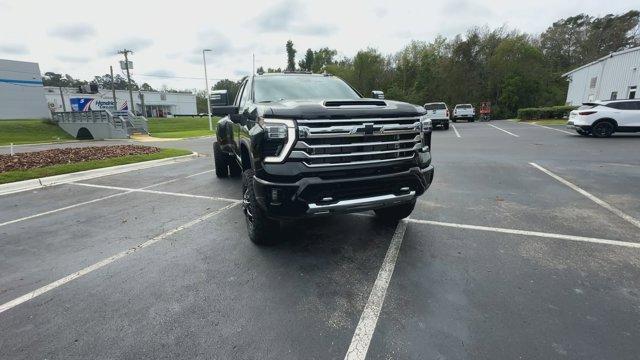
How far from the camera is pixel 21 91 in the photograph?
111 ft

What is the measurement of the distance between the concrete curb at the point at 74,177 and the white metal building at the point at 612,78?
1082 inches

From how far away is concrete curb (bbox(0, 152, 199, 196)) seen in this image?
277 inches

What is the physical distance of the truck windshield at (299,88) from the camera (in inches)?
176

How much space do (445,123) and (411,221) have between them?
60.3 feet

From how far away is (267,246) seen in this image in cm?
378

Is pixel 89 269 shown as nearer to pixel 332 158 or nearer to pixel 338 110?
pixel 332 158

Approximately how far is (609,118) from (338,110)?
634 inches

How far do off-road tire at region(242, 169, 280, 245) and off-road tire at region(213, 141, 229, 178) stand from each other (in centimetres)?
403

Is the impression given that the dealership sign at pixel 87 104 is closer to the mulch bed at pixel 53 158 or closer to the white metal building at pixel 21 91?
the white metal building at pixel 21 91

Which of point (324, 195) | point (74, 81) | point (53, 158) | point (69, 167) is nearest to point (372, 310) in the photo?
point (324, 195)

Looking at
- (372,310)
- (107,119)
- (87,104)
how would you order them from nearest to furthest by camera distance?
(372,310) → (107,119) → (87,104)

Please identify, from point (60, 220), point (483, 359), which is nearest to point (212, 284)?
point (483, 359)

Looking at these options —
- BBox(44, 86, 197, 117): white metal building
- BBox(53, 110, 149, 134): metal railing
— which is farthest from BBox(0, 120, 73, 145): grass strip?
BBox(44, 86, 197, 117): white metal building

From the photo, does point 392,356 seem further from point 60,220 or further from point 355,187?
point 60,220
